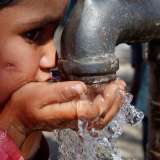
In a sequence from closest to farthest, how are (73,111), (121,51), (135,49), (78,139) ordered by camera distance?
(73,111) < (78,139) < (135,49) < (121,51)

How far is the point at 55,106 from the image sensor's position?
1001mm

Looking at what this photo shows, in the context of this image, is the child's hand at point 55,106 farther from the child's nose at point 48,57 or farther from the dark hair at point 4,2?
the dark hair at point 4,2

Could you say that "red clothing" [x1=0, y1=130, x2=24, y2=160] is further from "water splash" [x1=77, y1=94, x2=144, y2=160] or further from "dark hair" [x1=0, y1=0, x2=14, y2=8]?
"dark hair" [x1=0, y1=0, x2=14, y2=8]

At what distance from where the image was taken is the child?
100 cm

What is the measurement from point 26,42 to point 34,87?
0.32 feet

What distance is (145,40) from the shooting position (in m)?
1.19

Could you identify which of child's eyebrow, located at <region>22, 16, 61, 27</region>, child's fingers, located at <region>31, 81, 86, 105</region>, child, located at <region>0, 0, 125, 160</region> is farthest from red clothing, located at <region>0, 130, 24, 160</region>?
child's eyebrow, located at <region>22, 16, 61, 27</region>

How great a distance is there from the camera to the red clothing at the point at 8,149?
1.02m

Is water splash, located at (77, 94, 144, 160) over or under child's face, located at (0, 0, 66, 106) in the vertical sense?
under

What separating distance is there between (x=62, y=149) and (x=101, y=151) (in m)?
0.10

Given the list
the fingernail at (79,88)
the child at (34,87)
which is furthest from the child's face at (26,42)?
the fingernail at (79,88)

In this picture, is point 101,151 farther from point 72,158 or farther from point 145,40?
point 145,40

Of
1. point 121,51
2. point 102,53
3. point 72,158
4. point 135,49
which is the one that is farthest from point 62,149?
point 121,51

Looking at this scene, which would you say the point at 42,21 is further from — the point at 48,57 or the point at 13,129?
the point at 13,129
